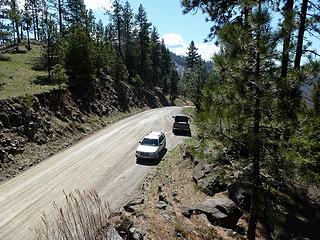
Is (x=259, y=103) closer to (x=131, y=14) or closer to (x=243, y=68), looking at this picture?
(x=243, y=68)

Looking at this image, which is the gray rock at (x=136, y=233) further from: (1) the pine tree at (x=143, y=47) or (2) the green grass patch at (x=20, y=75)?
(1) the pine tree at (x=143, y=47)

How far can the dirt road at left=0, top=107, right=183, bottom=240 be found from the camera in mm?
15523

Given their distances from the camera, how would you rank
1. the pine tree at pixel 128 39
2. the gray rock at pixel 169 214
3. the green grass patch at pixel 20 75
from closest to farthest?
the gray rock at pixel 169 214, the green grass patch at pixel 20 75, the pine tree at pixel 128 39

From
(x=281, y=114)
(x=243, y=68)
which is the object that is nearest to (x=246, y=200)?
(x=281, y=114)

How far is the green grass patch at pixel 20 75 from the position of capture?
1186 inches

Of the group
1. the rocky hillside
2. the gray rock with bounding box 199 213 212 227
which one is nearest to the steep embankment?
the rocky hillside

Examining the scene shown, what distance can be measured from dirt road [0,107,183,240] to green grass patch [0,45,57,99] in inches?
272

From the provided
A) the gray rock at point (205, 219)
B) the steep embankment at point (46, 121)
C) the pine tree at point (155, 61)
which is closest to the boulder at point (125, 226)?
the gray rock at point (205, 219)

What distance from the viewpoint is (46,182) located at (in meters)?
20.0

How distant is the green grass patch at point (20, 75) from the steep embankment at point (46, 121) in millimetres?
1270

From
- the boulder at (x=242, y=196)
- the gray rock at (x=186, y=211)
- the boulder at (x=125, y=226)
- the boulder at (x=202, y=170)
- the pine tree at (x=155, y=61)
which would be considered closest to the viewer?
the boulder at (x=125, y=226)

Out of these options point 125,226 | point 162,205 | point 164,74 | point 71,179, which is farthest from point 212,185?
point 164,74

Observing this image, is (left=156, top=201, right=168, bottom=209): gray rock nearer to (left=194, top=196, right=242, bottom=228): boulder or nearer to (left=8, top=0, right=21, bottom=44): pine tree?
(left=194, top=196, right=242, bottom=228): boulder

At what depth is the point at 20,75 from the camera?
3884cm
